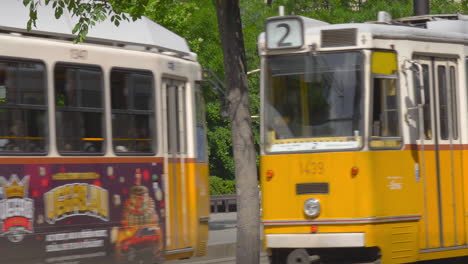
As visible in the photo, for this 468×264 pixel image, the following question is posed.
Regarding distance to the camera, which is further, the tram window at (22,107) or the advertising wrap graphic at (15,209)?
the tram window at (22,107)

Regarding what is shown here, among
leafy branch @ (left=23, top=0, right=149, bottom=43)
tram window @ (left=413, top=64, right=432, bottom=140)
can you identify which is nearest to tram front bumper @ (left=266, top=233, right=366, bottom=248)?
tram window @ (left=413, top=64, right=432, bottom=140)

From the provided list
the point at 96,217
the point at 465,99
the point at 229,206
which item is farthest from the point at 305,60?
the point at 229,206

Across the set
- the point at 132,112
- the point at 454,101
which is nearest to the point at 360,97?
the point at 454,101

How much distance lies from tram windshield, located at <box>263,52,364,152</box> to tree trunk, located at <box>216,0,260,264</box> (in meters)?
0.32

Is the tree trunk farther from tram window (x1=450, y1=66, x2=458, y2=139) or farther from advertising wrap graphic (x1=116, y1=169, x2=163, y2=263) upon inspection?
tram window (x1=450, y1=66, x2=458, y2=139)

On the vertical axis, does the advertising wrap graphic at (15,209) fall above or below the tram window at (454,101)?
below

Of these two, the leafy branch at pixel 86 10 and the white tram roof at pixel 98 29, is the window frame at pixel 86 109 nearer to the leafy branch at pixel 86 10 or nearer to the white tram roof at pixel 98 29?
the white tram roof at pixel 98 29

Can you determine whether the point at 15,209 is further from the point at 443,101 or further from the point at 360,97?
the point at 443,101

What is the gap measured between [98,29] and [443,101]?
443cm

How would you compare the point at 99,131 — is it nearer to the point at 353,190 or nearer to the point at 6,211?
the point at 6,211

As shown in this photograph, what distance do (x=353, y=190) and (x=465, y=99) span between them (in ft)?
7.69

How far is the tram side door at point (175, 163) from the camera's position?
14.8 metres

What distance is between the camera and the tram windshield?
1238 centimetres

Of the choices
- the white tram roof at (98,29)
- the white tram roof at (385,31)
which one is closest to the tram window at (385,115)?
the white tram roof at (385,31)
